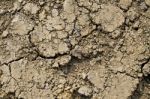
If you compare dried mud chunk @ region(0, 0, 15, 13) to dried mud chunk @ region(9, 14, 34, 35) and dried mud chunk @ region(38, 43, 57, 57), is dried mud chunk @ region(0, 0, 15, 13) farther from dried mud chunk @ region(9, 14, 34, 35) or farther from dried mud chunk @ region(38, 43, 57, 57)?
dried mud chunk @ region(38, 43, 57, 57)

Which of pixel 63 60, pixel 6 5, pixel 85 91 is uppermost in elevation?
pixel 6 5

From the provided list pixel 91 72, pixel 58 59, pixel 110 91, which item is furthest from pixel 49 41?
pixel 110 91

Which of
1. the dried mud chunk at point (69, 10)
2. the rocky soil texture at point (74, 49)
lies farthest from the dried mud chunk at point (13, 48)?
the dried mud chunk at point (69, 10)

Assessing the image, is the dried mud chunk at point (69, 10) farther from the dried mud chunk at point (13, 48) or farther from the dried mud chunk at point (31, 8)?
the dried mud chunk at point (13, 48)

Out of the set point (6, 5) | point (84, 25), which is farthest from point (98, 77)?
point (6, 5)

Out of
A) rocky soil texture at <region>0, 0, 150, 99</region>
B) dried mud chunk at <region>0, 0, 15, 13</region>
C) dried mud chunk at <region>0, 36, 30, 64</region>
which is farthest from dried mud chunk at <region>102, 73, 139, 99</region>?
dried mud chunk at <region>0, 0, 15, 13</region>

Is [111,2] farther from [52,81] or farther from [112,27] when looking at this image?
[52,81]

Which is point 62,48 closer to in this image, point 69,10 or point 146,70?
point 69,10
